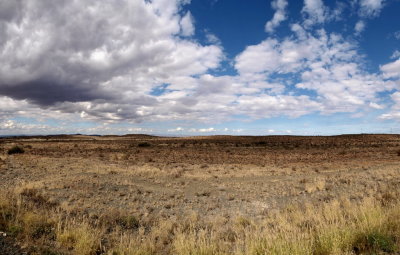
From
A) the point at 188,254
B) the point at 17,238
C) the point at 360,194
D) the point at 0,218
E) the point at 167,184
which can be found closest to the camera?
the point at 188,254

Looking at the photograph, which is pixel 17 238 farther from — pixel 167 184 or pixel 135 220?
pixel 167 184

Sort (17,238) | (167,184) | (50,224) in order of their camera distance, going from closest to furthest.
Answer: (17,238), (50,224), (167,184)

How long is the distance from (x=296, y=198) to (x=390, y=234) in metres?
7.79

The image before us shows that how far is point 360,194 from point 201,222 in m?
8.45

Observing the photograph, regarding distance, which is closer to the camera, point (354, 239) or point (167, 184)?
point (354, 239)

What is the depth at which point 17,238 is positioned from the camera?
6258 millimetres

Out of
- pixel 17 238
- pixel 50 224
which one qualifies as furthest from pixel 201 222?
pixel 17 238

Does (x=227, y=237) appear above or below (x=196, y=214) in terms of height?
above

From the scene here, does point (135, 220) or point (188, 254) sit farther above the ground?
point (188, 254)

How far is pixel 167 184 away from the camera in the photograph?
17938 millimetres

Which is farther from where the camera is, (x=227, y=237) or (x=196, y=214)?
(x=196, y=214)

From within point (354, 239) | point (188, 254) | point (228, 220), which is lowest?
point (228, 220)

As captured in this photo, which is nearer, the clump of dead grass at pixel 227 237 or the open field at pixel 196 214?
the clump of dead grass at pixel 227 237

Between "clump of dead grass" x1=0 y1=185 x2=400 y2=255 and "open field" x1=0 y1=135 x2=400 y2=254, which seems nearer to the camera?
"clump of dead grass" x1=0 y1=185 x2=400 y2=255
